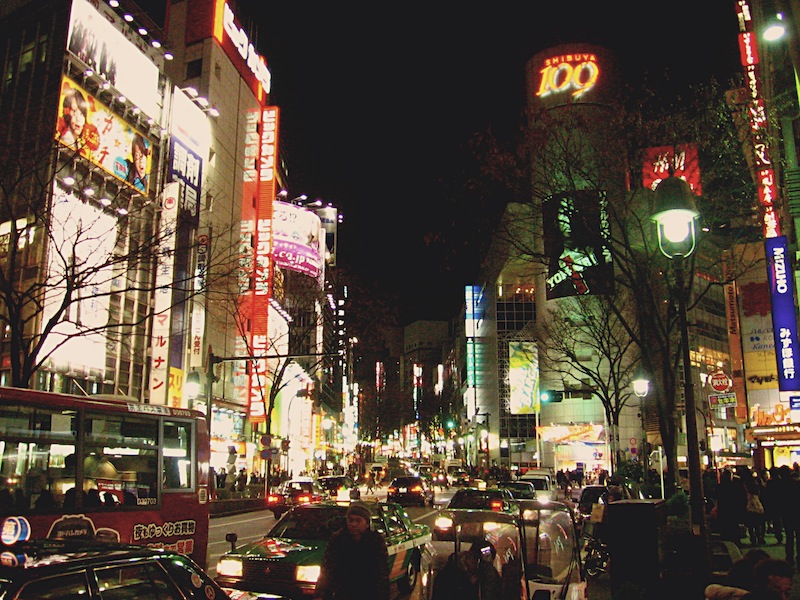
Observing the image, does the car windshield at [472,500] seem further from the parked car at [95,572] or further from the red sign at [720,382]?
the parked car at [95,572]

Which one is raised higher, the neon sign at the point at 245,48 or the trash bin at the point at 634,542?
the neon sign at the point at 245,48

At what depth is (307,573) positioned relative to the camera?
9141mm

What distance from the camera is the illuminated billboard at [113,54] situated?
30312mm

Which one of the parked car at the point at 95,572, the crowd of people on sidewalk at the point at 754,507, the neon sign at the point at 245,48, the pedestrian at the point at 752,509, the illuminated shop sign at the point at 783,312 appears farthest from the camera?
the neon sign at the point at 245,48

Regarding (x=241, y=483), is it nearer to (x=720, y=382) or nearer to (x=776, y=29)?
(x=720, y=382)

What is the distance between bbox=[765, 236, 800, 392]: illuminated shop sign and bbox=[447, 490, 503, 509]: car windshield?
1261 cm

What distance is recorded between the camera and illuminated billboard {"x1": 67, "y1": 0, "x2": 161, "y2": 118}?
30.3 m

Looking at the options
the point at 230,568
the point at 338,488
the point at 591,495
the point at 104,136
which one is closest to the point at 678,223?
the point at 230,568

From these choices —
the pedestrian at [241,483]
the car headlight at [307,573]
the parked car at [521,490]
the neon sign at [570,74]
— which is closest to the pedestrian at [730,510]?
the parked car at [521,490]

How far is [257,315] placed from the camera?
1751 inches

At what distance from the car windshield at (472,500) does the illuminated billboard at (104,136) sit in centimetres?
1765

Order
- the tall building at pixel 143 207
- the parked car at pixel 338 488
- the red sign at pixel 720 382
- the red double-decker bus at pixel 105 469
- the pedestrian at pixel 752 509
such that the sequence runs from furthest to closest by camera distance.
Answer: the parked car at pixel 338 488
the red sign at pixel 720 382
the tall building at pixel 143 207
the pedestrian at pixel 752 509
the red double-decker bus at pixel 105 469

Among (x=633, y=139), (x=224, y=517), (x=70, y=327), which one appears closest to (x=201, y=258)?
(x=70, y=327)

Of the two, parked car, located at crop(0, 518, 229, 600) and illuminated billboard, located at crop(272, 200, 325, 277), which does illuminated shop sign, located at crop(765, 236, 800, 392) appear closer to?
parked car, located at crop(0, 518, 229, 600)
